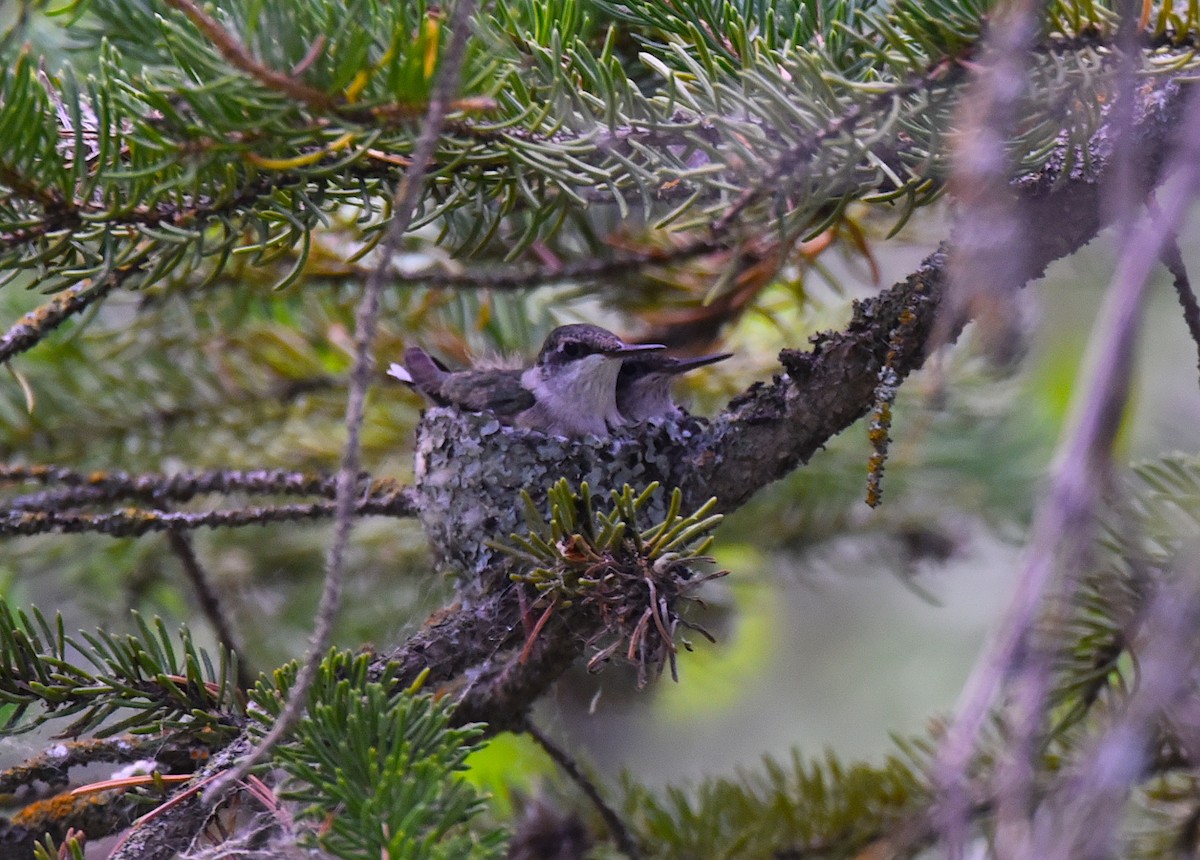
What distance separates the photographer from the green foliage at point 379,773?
3.03ft

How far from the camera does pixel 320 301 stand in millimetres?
2512

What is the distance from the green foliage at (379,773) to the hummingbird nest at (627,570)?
26 centimetres

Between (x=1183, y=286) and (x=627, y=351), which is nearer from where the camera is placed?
(x=1183, y=286)

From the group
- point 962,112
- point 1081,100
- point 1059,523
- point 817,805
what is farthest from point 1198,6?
point 817,805

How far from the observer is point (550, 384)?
2.44 m

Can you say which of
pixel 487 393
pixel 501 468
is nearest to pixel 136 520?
pixel 501 468

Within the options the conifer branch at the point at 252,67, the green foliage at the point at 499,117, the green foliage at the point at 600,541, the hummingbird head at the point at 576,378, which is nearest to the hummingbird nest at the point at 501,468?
the hummingbird head at the point at 576,378

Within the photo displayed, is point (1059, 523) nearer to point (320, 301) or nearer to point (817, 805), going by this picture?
point (817, 805)

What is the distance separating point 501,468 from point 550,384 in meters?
0.42

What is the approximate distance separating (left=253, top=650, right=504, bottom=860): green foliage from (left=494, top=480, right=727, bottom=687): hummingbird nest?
0.26 meters

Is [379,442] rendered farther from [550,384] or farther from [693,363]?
[693,363]

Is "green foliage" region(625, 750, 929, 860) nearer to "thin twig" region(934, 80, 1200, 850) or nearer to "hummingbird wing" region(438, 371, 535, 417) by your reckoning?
"hummingbird wing" region(438, 371, 535, 417)

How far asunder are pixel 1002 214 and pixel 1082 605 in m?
1.05

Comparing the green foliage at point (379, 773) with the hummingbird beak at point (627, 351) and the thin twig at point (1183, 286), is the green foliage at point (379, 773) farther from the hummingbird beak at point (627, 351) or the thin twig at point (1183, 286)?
the hummingbird beak at point (627, 351)
